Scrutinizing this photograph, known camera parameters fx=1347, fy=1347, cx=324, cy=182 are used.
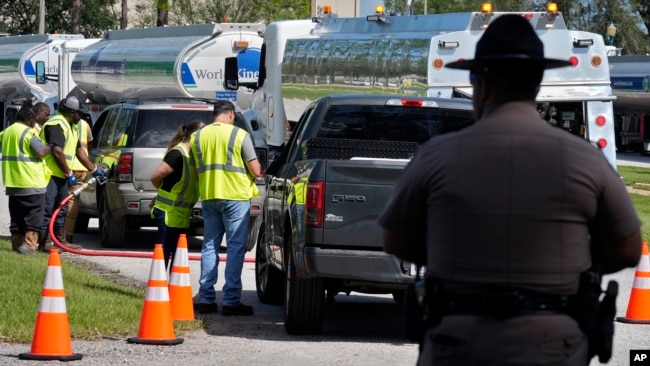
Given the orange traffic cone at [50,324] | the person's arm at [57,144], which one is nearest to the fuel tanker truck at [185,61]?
the person's arm at [57,144]

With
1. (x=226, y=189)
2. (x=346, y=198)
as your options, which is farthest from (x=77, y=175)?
(x=346, y=198)

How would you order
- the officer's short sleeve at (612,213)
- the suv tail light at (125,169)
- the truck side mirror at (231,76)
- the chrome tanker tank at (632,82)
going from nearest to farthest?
the officer's short sleeve at (612,213), the suv tail light at (125,169), the truck side mirror at (231,76), the chrome tanker tank at (632,82)

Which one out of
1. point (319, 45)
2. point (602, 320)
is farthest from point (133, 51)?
point (602, 320)

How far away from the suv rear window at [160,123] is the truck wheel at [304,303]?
6.65 meters

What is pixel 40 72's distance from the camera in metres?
38.2

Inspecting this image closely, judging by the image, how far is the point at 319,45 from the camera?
2400 centimetres

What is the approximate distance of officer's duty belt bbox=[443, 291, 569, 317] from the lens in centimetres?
390

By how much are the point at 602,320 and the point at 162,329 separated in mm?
5831

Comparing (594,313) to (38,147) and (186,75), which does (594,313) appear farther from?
(186,75)

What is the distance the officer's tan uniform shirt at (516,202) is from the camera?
394 cm

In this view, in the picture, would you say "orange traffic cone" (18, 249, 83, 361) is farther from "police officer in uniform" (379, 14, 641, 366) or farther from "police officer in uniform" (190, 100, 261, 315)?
"police officer in uniform" (379, 14, 641, 366)

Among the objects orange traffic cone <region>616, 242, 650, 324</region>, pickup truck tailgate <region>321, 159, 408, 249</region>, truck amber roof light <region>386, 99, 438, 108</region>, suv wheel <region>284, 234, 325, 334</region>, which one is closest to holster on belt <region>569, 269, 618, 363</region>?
pickup truck tailgate <region>321, 159, 408, 249</region>

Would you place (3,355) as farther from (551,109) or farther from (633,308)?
(551,109)

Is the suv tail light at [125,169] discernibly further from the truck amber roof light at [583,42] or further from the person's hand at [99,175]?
the truck amber roof light at [583,42]
